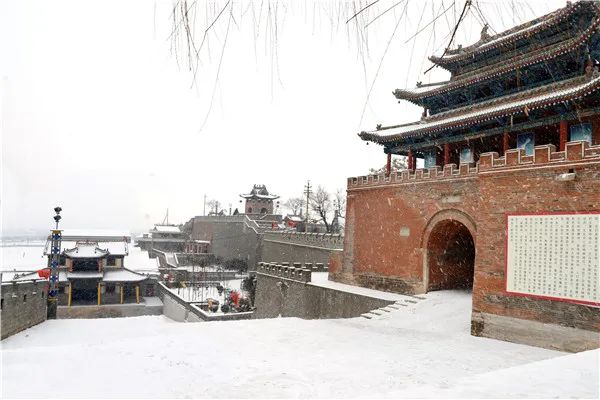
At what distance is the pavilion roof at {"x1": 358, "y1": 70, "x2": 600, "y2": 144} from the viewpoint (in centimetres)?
1036

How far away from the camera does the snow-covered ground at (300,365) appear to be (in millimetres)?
3051

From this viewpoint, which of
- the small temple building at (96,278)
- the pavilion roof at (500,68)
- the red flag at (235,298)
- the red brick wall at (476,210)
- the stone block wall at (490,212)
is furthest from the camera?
the small temple building at (96,278)

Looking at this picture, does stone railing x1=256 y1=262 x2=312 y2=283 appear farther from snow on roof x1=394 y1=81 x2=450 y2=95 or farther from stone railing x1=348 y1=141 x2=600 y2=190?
snow on roof x1=394 y1=81 x2=450 y2=95

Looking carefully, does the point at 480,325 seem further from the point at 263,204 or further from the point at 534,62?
the point at 263,204

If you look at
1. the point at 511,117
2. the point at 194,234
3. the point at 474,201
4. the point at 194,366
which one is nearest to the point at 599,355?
the point at 194,366

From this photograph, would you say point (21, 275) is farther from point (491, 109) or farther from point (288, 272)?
point (491, 109)

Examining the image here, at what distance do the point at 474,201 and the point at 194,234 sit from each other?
43.3 metres

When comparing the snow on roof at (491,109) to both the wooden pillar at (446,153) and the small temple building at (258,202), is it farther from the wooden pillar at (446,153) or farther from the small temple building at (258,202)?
the small temple building at (258,202)

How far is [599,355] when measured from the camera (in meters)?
3.62

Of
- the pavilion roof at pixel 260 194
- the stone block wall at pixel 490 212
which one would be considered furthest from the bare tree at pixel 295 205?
the stone block wall at pixel 490 212

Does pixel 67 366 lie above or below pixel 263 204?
below

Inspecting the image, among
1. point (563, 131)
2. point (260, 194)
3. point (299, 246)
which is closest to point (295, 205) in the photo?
point (260, 194)

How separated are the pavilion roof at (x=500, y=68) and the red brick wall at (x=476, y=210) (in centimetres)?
273

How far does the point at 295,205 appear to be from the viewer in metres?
73.9
